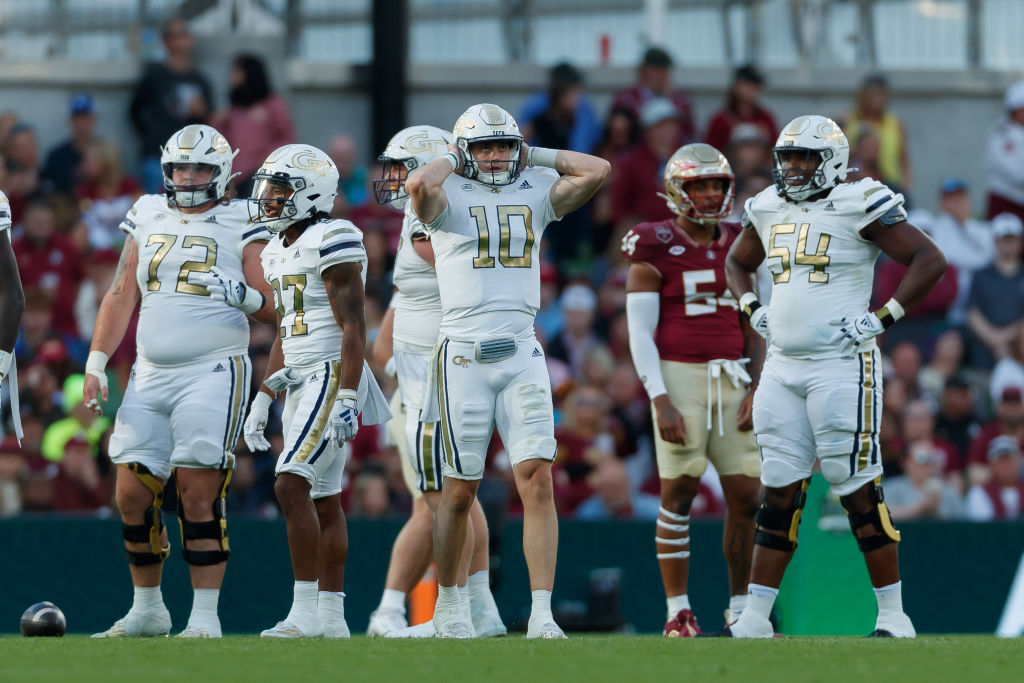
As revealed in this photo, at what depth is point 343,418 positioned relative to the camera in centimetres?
902

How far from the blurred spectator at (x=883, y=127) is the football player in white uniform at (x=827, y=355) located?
7.70 meters

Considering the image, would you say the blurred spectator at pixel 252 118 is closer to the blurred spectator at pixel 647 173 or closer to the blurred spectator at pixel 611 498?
the blurred spectator at pixel 647 173

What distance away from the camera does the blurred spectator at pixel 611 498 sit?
13.2m

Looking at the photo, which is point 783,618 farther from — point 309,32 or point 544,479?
point 309,32

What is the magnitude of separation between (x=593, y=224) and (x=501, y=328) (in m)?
8.17

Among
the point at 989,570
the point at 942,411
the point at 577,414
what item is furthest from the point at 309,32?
the point at 989,570

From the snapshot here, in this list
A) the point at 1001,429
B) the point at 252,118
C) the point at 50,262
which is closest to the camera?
the point at 1001,429

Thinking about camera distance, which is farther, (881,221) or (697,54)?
(697,54)

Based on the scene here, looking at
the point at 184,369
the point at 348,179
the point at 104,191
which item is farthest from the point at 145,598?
the point at 348,179

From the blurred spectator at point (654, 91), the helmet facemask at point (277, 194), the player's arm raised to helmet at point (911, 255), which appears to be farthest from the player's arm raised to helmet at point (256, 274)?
the blurred spectator at point (654, 91)

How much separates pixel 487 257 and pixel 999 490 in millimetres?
6408

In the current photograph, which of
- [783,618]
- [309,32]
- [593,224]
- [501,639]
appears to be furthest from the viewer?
[309,32]

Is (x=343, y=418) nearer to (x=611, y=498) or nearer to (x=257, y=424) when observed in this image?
(x=257, y=424)

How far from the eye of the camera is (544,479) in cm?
857
